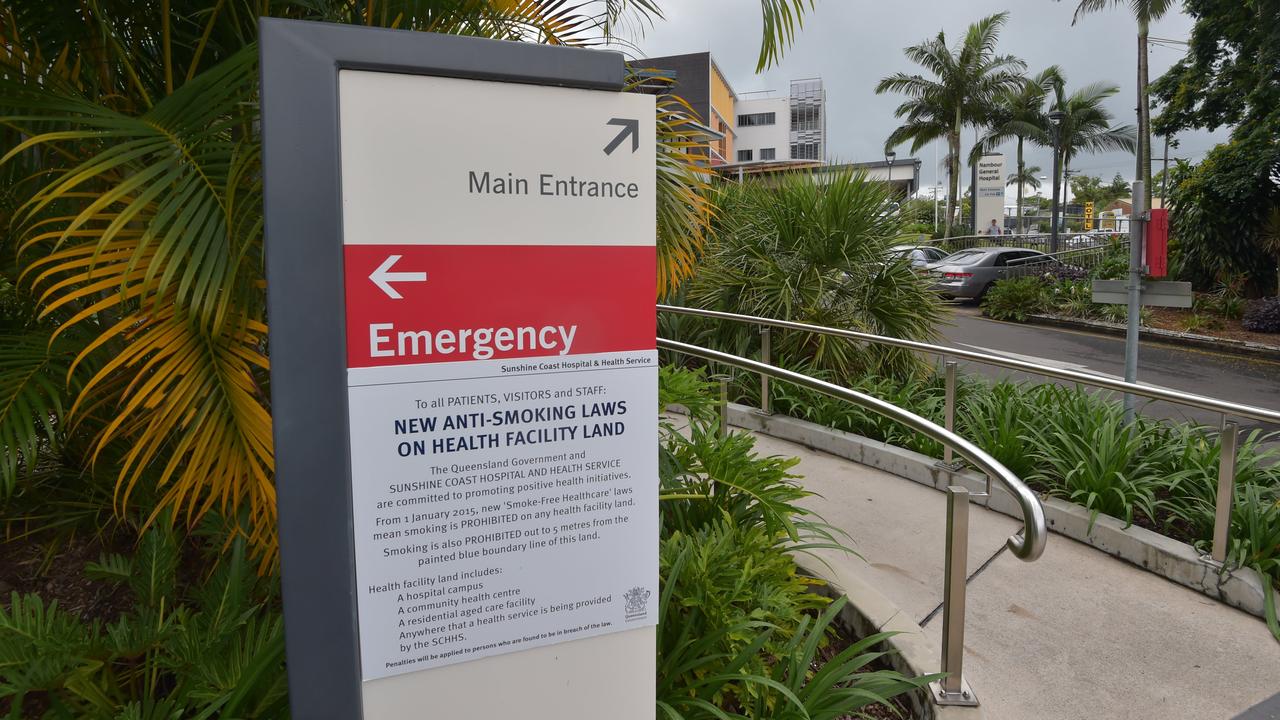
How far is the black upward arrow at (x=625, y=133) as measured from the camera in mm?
1485

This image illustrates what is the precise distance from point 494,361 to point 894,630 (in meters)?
2.07

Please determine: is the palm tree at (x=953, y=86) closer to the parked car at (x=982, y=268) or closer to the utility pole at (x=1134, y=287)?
the parked car at (x=982, y=268)

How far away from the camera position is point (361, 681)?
1384 millimetres

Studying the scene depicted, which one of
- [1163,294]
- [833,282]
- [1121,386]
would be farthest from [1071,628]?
[833,282]

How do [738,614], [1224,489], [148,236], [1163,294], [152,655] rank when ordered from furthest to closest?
1. [1163,294]
2. [1224,489]
3. [738,614]
4. [152,655]
5. [148,236]

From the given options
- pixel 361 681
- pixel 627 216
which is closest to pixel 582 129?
pixel 627 216

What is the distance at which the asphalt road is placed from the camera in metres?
10.3

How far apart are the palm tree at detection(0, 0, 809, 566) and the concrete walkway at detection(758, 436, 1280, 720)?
6.70 feet

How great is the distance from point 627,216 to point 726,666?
1389 millimetres

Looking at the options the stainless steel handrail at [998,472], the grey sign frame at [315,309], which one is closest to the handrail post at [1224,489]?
the stainless steel handrail at [998,472]

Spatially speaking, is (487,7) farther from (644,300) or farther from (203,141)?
(644,300)

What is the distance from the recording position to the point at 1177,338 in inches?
587

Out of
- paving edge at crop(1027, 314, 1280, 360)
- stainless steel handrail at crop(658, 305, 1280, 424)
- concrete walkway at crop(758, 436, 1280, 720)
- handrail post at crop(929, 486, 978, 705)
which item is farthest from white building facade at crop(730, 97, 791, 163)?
handrail post at crop(929, 486, 978, 705)

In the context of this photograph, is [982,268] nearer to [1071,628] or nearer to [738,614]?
[1071,628]
